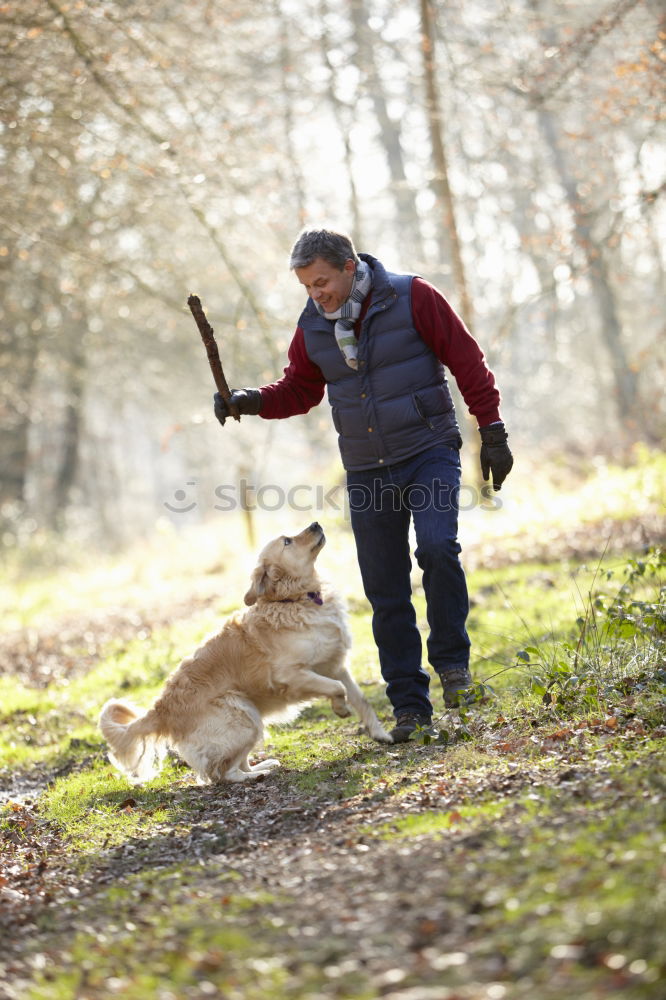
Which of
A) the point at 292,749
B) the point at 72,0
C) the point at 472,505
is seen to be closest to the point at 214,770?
the point at 292,749

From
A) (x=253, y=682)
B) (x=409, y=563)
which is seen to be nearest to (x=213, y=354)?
(x=409, y=563)

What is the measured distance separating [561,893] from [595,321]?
1309 inches

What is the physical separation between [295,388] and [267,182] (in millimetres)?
10582

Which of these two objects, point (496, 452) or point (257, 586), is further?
point (257, 586)

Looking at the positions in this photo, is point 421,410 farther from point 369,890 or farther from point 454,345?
point 369,890

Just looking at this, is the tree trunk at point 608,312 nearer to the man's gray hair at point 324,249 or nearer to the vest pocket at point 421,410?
the vest pocket at point 421,410

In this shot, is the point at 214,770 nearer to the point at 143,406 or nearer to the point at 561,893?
the point at 561,893

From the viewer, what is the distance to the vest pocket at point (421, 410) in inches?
207

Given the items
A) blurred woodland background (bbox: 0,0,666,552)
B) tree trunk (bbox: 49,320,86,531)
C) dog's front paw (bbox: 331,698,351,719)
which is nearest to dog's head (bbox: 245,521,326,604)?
dog's front paw (bbox: 331,698,351,719)

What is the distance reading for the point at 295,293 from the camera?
59.0ft

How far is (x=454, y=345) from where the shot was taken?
5266mm

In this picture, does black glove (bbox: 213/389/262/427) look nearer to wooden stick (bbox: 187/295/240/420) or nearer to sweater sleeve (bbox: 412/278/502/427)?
wooden stick (bbox: 187/295/240/420)

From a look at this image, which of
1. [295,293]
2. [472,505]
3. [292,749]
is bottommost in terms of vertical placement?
[292,749]

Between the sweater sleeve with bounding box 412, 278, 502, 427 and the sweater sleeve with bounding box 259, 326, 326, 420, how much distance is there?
0.74 meters
